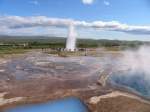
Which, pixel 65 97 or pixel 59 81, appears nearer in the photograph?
pixel 65 97

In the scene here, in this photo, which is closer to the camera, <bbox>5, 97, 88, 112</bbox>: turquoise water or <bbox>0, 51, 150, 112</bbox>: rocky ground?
<bbox>5, 97, 88, 112</bbox>: turquoise water

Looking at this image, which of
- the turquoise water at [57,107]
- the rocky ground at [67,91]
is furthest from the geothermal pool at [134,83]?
the turquoise water at [57,107]

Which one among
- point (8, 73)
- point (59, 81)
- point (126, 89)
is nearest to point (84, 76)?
point (59, 81)

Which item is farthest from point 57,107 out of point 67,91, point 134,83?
point 134,83

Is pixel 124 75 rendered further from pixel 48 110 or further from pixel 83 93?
pixel 48 110

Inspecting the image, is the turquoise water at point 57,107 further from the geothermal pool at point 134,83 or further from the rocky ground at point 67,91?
the geothermal pool at point 134,83

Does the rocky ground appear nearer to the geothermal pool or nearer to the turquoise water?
the turquoise water

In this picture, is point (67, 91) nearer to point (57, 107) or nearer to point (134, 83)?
point (57, 107)

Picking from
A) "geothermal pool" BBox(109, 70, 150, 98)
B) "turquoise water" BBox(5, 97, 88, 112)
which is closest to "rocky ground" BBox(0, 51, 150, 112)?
"turquoise water" BBox(5, 97, 88, 112)
